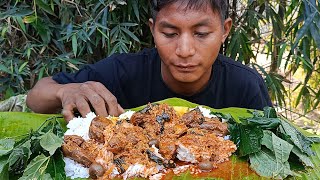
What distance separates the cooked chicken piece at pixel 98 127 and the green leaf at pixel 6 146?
0.20m

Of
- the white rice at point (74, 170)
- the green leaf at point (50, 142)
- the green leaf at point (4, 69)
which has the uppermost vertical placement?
the green leaf at point (50, 142)

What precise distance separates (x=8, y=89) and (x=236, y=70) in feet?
3.66

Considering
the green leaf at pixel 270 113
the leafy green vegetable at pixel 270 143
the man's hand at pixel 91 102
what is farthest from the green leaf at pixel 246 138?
the man's hand at pixel 91 102

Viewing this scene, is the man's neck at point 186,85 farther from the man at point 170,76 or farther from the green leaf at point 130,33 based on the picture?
the green leaf at point 130,33

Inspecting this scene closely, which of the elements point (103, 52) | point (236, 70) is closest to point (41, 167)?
point (236, 70)

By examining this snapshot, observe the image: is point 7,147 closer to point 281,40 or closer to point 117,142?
point 117,142

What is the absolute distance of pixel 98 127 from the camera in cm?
124

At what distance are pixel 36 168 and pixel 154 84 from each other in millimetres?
824

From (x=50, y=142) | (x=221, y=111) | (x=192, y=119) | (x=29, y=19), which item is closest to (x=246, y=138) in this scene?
(x=192, y=119)

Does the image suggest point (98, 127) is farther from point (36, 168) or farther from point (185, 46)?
point (185, 46)

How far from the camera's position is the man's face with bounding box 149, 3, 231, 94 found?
4.93ft

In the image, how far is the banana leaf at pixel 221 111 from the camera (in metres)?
1.13

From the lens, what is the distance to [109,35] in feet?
7.57

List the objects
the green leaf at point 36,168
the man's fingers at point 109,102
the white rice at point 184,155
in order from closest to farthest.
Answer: the green leaf at point 36,168 → the white rice at point 184,155 → the man's fingers at point 109,102
